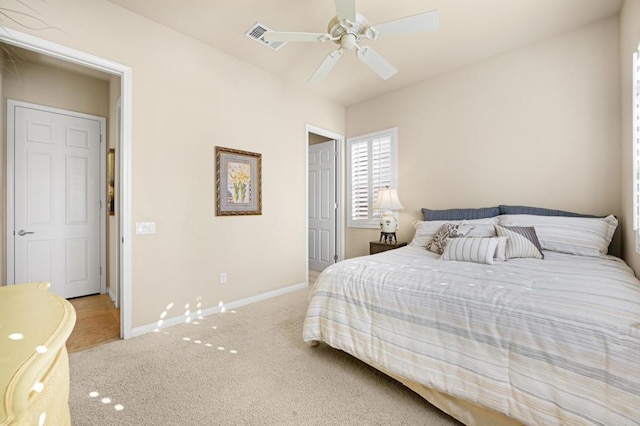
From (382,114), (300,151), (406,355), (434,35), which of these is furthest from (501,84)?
(406,355)

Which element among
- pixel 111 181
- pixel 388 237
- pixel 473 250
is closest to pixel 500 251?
pixel 473 250

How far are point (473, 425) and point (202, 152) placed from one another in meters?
3.15

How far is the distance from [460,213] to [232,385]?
9.69ft

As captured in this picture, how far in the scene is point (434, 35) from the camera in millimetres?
2928

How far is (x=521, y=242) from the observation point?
246 cm

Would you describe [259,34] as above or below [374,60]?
above

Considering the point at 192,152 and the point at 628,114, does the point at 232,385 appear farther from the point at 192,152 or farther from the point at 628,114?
the point at 628,114

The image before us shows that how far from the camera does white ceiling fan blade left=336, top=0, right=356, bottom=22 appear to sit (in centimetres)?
196

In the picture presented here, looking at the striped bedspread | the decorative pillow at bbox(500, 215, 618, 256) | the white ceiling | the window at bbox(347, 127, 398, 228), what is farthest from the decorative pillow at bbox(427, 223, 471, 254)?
the white ceiling

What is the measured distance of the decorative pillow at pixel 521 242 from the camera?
2422 millimetres

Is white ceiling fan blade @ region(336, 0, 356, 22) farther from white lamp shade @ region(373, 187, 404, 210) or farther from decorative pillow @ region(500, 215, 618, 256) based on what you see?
decorative pillow @ region(500, 215, 618, 256)

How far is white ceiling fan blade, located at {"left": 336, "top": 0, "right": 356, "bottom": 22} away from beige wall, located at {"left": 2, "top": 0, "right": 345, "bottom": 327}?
1.75m

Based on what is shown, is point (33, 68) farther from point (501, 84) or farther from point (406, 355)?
point (501, 84)

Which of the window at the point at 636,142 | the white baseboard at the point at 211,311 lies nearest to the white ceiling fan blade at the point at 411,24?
the window at the point at 636,142
